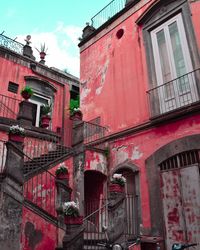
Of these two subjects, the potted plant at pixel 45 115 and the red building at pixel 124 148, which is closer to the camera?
the red building at pixel 124 148

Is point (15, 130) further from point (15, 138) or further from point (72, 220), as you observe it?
point (72, 220)

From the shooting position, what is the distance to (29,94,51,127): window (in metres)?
15.0

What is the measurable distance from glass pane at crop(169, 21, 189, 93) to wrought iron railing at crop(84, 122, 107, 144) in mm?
3786

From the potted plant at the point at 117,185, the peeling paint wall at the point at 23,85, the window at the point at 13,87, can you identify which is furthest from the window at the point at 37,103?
the potted plant at the point at 117,185

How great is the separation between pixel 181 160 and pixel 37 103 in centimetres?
991

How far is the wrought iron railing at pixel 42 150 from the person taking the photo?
31.6ft

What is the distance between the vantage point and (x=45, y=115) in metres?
13.6

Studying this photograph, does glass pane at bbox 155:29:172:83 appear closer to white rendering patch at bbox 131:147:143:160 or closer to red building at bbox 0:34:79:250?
white rendering patch at bbox 131:147:143:160

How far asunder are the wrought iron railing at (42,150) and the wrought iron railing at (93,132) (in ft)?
3.58

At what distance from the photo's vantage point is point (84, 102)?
12.8 meters

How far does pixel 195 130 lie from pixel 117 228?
3.60 meters

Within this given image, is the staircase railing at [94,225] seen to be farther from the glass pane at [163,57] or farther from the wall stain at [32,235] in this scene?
the glass pane at [163,57]

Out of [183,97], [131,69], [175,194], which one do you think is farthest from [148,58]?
[175,194]

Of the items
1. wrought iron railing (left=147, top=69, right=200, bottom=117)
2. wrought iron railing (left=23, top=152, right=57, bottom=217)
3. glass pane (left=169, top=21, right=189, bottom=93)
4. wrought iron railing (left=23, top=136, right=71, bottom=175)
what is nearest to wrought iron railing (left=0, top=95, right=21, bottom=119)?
wrought iron railing (left=23, top=136, right=71, bottom=175)
